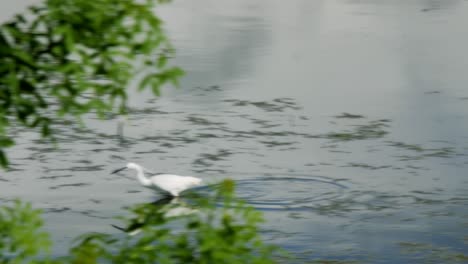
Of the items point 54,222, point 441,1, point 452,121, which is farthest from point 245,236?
point 441,1

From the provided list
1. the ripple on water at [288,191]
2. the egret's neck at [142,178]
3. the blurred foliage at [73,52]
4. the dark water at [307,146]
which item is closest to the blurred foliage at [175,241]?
the blurred foliage at [73,52]

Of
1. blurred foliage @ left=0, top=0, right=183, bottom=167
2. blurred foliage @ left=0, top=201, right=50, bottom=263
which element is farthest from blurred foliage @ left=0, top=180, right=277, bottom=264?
blurred foliage @ left=0, top=0, right=183, bottom=167

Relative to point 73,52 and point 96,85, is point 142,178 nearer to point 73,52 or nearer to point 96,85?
point 96,85

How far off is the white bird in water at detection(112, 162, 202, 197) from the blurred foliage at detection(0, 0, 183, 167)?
16.2 ft

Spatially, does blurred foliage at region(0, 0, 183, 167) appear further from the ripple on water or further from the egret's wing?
the ripple on water

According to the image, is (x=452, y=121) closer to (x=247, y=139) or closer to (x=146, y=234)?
(x=247, y=139)

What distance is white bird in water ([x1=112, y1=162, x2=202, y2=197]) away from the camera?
824cm

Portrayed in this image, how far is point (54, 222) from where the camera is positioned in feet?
25.7

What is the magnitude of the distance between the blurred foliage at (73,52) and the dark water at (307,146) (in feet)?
13.5

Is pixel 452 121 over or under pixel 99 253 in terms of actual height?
under

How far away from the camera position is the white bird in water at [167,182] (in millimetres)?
8242

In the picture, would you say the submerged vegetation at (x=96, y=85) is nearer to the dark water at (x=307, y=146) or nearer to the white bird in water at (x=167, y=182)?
the dark water at (x=307, y=146)

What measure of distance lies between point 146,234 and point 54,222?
4.89m

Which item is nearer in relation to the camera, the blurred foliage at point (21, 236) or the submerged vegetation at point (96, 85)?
the submerged vegetation at point (96, 85)
